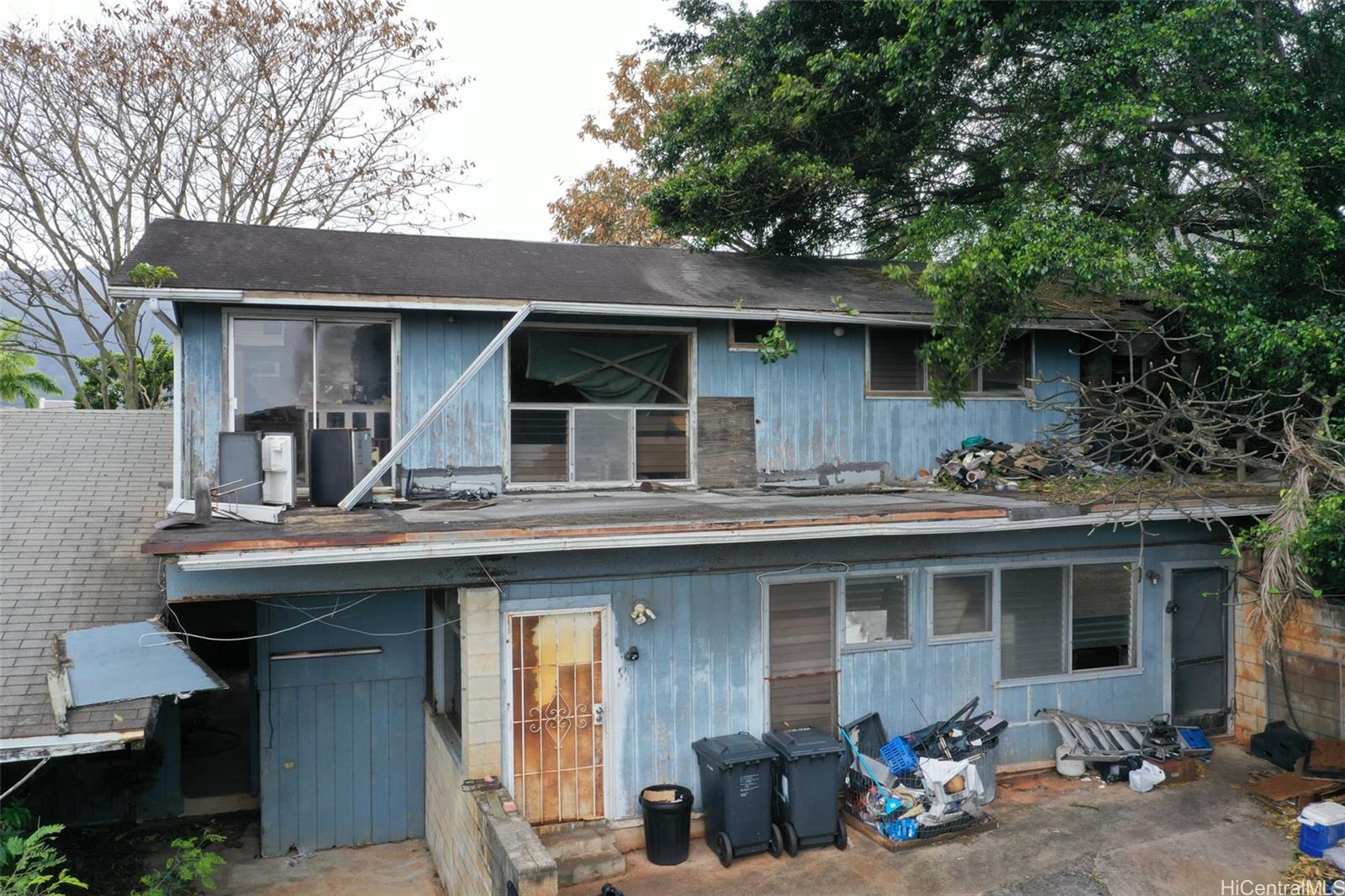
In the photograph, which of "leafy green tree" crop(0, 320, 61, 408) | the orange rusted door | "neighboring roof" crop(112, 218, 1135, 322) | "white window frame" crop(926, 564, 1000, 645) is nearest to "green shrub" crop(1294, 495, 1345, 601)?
"white window frame" crop(926, 564, 1000, 645)

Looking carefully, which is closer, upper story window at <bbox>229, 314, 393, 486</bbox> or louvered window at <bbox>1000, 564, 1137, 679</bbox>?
upper story window at <bbox>229, 314, 393, 486</bbox>

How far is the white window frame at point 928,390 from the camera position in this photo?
10914 mm

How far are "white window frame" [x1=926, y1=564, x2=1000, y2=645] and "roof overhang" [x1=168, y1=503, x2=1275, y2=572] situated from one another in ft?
1.62

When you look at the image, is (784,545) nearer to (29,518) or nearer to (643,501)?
(643,501)

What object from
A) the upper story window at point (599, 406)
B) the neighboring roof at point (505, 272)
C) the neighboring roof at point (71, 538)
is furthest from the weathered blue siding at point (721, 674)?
the neighboring roof at point (71, 538)

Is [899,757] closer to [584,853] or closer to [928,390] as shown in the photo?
[584,853]

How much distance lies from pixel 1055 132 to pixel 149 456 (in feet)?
40.7

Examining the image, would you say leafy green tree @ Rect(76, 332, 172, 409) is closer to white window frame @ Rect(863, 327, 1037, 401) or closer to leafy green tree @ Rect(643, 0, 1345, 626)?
leafy green tree @ Rect(643, 0, 1345, 626)

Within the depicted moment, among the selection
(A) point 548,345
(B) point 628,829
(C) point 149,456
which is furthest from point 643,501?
(C) point 149,456

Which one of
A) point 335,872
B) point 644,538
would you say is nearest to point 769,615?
point 644,538

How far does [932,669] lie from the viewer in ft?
29.2

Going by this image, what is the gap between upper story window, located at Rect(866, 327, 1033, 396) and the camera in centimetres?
1101

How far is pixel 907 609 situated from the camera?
347 inches

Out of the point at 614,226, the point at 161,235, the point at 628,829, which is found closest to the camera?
the point at 628,829
